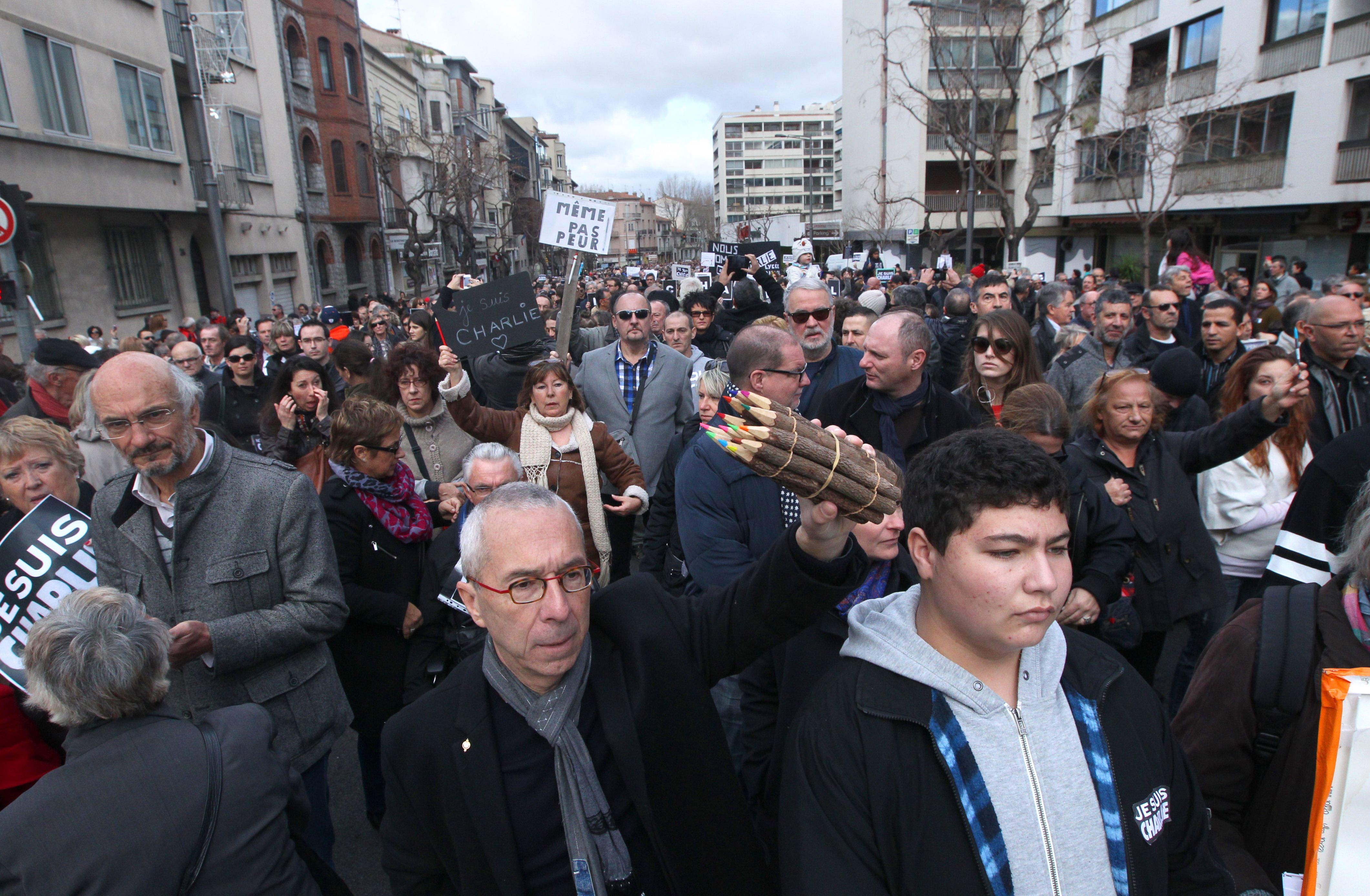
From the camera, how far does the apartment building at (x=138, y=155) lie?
14.4 metres

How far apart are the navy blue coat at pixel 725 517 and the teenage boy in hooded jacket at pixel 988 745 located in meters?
1.17

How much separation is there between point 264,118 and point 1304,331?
91.8ft

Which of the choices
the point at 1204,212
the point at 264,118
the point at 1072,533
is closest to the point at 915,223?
the point at 1204,212

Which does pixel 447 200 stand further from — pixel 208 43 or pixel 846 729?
pixel 846 729

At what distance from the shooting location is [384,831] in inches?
79.8

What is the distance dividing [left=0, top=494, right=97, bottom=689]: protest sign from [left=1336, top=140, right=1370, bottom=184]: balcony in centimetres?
2535

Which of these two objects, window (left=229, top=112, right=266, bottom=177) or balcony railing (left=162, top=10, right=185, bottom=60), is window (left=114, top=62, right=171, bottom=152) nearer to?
balcony railing (left=162, top=10, right=185, bottom=60)

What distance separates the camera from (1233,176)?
23.7 meters

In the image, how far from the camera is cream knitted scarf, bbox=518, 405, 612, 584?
15.5ft

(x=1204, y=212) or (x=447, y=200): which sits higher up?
(x=447, y=200)

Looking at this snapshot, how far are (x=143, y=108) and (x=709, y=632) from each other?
21.6 meters

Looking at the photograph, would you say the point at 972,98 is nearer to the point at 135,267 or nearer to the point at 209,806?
the point at 135,267

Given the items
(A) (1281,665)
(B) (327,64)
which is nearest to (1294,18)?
(A) (1281,665)

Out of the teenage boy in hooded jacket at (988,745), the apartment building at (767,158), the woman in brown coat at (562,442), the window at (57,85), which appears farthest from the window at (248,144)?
the apartment building at (767,158)
